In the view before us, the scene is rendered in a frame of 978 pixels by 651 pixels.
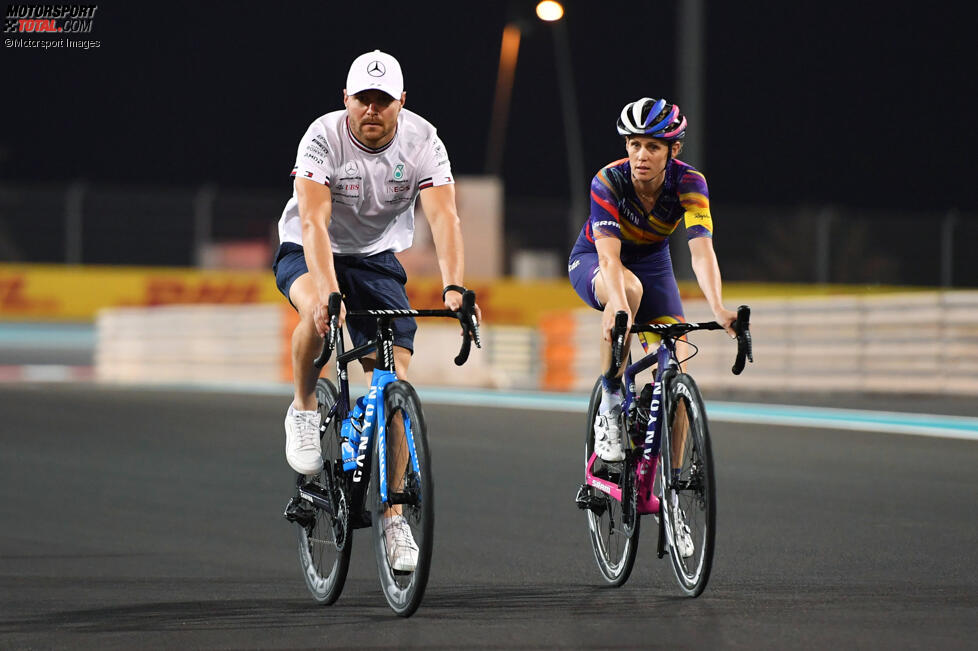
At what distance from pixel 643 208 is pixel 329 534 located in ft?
6.68

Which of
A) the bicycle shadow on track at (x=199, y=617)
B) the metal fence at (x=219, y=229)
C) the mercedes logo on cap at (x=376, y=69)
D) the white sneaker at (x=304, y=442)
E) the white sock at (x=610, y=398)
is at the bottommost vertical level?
the bicycle shadow on track at (x=199, y=617)

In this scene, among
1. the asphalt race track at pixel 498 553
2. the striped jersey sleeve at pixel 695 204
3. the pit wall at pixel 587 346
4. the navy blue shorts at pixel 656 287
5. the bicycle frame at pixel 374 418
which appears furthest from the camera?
the pit wall at pixel 587 346

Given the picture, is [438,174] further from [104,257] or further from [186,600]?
[104,257]

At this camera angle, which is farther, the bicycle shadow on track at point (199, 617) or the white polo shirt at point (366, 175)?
the white polo shirt at point (366, 175)

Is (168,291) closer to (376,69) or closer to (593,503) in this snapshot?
(593,503)

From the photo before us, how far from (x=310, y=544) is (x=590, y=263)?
195 centimetres

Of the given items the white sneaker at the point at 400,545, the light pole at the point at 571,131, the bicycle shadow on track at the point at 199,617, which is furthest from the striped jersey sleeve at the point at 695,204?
the light pole at the point at 571,131

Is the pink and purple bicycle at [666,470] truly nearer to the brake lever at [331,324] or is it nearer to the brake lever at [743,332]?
the brake lever at [743,332]

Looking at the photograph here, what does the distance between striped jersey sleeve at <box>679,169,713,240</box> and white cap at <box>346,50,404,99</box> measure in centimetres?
149

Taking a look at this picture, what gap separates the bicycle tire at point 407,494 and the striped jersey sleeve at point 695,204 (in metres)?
1.73

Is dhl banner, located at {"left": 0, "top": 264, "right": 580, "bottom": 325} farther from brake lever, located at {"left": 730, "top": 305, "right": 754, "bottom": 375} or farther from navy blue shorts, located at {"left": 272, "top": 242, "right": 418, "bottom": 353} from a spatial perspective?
brake lever, located at {"left": 730, "top": 305, "right": 754, "bottom": 375}

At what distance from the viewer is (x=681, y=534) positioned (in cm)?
678

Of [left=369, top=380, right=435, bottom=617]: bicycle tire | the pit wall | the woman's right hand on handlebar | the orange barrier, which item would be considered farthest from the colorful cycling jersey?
the orange barrier

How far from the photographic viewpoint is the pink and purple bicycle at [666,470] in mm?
6617
